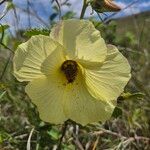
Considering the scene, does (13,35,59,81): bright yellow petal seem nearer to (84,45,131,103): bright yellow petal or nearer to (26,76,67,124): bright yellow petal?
(26,76,67,124): bright yellow petal

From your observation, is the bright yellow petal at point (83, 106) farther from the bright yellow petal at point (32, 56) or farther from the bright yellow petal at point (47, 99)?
the bright yellow petal at point (32, 56)

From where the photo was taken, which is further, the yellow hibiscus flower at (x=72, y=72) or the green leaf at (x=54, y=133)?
the green leaf at (x=54, y=133)

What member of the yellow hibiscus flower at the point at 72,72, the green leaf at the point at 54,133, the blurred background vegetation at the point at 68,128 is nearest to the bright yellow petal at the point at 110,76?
the yellow hibiscus flower at the point at 72,72

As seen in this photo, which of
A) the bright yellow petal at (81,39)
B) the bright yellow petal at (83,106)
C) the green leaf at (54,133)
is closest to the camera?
the bright yellow petal at (81,39)

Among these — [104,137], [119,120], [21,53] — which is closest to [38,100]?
[21,53]

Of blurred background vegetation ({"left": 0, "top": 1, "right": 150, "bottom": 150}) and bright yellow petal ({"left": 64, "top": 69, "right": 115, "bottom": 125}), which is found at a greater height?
bright yellow petal ({"left": 64, "top": 69, "right": 115, "bottom": 125})

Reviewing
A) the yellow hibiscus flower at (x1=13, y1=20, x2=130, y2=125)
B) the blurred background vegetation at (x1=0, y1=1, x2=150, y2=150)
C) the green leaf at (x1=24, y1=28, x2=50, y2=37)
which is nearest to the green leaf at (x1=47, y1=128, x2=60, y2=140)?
the blurred background vegetation at (x1=0, y1=1, x2=150, y2=150)

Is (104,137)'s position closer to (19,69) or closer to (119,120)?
(119,120)
